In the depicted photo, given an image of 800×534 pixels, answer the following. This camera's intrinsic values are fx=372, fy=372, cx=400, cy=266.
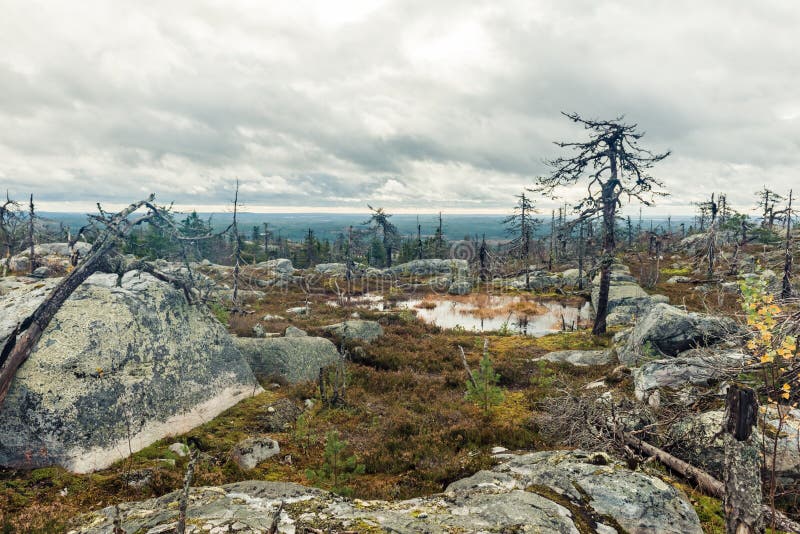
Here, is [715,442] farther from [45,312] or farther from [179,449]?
[45,312]

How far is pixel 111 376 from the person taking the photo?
22.8 feet

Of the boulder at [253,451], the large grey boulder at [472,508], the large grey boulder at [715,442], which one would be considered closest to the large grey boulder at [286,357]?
the boulder at [253,451]

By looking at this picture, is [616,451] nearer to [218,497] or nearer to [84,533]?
[218,497]

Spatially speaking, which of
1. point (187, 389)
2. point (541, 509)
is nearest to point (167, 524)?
point (541, 509)

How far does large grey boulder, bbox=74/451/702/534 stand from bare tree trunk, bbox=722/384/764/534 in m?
1.02

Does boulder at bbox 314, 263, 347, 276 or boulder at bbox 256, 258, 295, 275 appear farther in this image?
boulder at bbox 256, 258, 295, 275

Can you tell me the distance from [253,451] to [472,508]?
4.76 m

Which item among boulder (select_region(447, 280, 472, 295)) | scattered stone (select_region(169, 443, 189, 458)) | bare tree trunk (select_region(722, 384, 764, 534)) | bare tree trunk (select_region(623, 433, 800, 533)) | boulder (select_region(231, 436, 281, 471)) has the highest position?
bare tree trunk (select_region(722, 384, 764, 534))

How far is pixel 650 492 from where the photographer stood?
16.1 ft

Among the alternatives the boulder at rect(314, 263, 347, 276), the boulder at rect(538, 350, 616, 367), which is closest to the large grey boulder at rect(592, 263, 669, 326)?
the boulder at rect(538, 350, 616, 367)

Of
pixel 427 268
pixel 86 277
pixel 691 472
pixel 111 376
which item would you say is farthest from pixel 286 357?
pixel 427 268

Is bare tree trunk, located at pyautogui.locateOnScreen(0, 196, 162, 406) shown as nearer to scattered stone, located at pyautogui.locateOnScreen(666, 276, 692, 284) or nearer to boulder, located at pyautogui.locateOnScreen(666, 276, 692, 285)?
boulder, located at pyautogui.locateOnScreen(666, 276, 692, 285)

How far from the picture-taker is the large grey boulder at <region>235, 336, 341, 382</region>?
12000 millimetres

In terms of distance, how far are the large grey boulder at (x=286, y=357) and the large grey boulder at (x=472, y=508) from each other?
7327 mm
